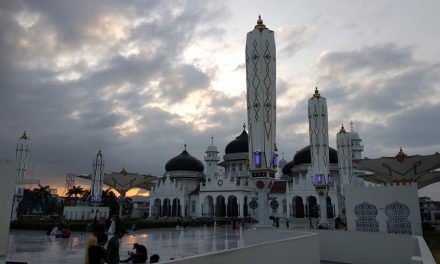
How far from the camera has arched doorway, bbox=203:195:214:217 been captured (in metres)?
58.7

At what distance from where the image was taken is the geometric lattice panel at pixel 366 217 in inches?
820

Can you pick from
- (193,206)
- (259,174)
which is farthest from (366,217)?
(193,206)

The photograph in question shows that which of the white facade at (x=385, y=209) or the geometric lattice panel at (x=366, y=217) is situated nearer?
the white facade at (x=385, y=209)

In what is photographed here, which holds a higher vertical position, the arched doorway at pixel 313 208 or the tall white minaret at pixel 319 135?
the tall white minaret at pixel 319 135

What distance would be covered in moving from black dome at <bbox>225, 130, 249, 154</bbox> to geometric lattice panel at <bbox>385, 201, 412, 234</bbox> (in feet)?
144

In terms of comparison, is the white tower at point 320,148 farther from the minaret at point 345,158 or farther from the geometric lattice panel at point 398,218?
the geometric lattice panel at point 398,218

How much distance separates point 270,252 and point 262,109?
1361 centimetres

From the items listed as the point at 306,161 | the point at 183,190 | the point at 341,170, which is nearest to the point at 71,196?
the point at 183,190

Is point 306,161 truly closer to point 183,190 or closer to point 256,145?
point 183,190

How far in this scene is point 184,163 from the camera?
67938mm

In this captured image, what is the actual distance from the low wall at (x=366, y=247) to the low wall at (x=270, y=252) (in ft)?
12.3

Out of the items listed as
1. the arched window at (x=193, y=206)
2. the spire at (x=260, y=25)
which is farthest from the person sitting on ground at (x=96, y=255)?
the arched window at (x=193, y=206)

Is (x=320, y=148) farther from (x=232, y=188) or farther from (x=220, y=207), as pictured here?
(x=220, y=207)

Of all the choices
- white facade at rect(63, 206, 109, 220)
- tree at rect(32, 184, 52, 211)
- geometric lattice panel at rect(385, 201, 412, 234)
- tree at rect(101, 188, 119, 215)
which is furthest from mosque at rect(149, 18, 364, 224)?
tree at rect(32, 184, 52, 211)
